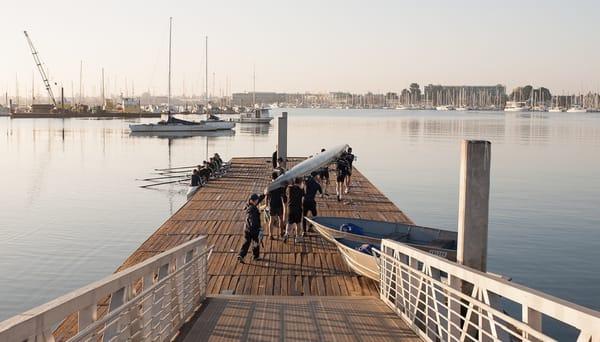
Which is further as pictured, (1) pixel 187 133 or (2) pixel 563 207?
(1) pixel 187 133

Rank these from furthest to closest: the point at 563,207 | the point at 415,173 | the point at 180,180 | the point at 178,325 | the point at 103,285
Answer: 1. the point at 415,173
2. the point at 180,180
3. the point at 563,207
4. the point at 178,325
5. the point at 103,285

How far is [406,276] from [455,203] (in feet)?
72.7

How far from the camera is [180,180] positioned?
3788cm

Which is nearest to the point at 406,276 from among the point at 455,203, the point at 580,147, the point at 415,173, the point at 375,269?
the point at 375,269

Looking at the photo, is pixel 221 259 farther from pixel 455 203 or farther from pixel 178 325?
pixel 455 203

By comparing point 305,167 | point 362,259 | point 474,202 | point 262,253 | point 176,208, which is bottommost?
point 176,208

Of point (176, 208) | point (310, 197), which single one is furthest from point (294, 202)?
point (176, 208)

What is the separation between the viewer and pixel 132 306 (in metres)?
5.85

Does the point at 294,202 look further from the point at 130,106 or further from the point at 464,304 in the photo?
the point at 130,106

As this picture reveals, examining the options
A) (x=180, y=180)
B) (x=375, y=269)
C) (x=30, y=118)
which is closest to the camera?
(x=375, y=269)

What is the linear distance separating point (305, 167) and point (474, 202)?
31.9 ft

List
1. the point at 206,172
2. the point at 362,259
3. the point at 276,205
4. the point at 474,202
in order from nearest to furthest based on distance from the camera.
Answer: the point at 474,202, the point at 362,259, the point at 276,205, the point at 206,172

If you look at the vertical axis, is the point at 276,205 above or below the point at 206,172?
above

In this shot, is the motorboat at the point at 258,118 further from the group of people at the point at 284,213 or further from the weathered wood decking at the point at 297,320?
the weathered wood decking at the point at 297,320
